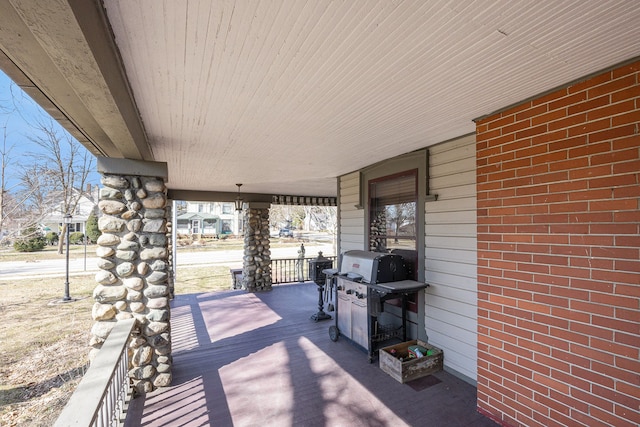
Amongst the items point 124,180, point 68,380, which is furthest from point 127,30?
point 68,380

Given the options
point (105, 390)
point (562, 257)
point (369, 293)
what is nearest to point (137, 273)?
point (105, 390)

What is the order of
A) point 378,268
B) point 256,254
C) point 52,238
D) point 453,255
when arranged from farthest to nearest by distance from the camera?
point 52,238 < point 256,254 < point 378,268 < point 453,255

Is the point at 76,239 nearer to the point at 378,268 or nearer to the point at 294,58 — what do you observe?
the point at 378,268

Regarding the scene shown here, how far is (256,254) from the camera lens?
7.55m

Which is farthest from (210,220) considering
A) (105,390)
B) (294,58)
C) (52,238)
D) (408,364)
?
(294,58)

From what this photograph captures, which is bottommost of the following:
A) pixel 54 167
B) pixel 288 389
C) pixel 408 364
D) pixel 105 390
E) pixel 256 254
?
pixel 288 389

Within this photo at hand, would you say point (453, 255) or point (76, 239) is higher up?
point (453, 255)

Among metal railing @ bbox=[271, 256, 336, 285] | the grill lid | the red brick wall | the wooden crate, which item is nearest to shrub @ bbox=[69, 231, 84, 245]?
metal railing @ bbox=[271, 256, 336, 285]

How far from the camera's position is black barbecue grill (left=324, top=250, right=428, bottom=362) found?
132 inches

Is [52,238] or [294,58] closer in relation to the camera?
[294,58]

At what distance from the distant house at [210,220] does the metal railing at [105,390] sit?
2586 cm

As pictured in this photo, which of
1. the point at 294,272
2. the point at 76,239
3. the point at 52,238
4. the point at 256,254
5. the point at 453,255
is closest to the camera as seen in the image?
the point at 453,255

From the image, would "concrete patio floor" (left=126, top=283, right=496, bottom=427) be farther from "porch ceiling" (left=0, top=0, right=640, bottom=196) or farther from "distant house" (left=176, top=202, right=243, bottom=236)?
"distant house" (left=176, top=202, right=243, bottom=236)

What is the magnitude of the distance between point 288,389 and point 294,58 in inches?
115
